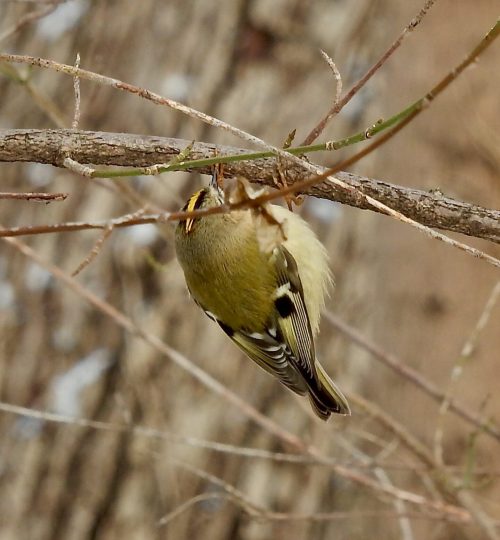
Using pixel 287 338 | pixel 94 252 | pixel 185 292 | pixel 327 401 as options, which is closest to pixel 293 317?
pixel 287 338

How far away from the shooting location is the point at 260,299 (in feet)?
5.96

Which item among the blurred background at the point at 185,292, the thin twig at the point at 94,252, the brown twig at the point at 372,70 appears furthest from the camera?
the blurred background at the point at 185,292

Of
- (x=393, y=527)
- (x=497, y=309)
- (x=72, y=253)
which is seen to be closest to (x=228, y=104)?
(x=72, y=253)

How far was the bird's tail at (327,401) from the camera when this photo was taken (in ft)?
6.02

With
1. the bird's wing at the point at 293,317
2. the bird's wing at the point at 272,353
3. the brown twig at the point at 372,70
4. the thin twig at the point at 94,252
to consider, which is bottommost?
the thin twig at the point at 94,252

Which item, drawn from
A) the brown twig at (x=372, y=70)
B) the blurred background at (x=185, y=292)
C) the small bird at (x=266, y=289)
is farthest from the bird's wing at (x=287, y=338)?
the brown twig at (x=372, y=70)

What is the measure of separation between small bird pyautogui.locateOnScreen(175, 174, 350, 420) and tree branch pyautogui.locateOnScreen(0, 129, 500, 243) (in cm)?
51

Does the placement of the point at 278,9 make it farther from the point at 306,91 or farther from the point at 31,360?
the point at 31,360

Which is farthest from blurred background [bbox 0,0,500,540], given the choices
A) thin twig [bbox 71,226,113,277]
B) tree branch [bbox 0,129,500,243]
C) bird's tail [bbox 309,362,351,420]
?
thin twig [bbox 71,226,113,277]

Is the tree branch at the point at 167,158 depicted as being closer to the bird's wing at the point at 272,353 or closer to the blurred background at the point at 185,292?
the bird's wing at the point at 272,353

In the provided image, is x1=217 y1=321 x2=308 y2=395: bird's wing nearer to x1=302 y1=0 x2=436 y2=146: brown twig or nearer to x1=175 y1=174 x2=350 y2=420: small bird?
x1=175 y1=174 x2=350 y2=420: small bird

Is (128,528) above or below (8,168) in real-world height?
below

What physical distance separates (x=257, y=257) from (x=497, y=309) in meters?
0.96

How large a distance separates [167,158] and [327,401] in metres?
0.86
